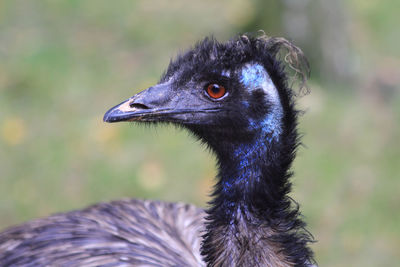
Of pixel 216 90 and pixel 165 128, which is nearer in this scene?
pixel 216 90

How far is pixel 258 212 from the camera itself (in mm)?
3059

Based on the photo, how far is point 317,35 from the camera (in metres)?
8.06

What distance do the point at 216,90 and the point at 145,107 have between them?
0.34m

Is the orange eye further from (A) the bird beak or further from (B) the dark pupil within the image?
(A) the bird beak

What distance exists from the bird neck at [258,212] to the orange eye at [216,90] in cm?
24

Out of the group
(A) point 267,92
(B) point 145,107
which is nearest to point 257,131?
(A) point 267,92

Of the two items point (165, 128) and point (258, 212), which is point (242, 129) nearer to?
point (258, 212)

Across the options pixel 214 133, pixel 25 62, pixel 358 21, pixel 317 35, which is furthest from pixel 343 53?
pixel 214 133

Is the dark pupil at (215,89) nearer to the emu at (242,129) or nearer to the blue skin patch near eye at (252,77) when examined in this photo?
the emu at (242,129)

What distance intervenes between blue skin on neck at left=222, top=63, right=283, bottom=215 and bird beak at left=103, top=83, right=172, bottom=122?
38 cm

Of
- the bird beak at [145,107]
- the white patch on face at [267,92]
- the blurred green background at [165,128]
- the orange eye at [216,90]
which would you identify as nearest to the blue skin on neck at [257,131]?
the white patch on face at [267,92]

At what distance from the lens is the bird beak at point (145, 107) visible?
3.06 metres

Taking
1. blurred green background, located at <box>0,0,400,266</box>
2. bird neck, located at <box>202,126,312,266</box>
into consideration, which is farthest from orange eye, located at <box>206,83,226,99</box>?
blurred green background, located at <box>0,0,400,266</box>

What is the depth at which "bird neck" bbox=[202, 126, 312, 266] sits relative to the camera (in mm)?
3047
